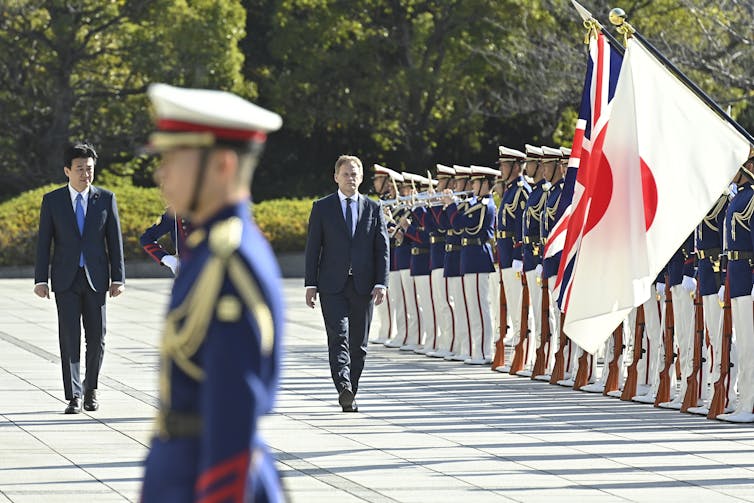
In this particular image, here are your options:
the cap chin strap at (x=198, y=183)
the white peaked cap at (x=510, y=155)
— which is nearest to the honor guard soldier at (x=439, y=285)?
the white peaked cap at (x=510, y=155)

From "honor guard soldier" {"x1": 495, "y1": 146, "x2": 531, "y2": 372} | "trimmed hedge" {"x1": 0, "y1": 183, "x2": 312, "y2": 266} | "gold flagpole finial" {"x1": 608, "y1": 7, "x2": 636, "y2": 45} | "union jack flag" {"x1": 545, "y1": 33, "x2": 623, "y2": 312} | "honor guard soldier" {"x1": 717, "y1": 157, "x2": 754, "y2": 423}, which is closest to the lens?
"gold flagpole finial" {"x1": 608, "y1": 7, "x2": 636, "y2": 45}

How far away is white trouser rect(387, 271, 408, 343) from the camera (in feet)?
58.5

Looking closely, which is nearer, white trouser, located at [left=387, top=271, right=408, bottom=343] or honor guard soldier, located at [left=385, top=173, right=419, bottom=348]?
honor guard soldier, located at [left=385, top=173, right=419, bottom=348]

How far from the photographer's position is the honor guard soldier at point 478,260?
15852mm

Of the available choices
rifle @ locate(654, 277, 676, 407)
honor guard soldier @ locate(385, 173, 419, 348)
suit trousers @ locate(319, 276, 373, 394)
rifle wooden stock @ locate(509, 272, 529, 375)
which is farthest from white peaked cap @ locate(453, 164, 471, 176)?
suit trousers @ locate(319, 276, 373, 394)

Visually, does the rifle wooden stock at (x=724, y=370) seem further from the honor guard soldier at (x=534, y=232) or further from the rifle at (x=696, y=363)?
the honor guard soldier at (x=534, y=232)

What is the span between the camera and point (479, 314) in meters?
15.9

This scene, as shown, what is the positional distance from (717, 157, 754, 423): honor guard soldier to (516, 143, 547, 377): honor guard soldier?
10.4 feet

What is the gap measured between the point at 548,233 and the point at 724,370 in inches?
111

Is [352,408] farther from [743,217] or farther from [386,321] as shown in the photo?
[386,321]

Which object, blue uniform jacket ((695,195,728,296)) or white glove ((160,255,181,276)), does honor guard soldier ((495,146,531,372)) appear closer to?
blue uniform jacket ((695,195,728,296))

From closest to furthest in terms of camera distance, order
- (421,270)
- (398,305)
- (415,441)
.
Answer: (415,441), (421,270), (398,305)

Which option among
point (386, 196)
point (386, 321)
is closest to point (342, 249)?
point (386, 196)

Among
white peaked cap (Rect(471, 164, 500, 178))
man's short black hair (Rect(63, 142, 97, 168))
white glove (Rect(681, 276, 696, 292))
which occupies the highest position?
white peaked cap (Rect(471, 164, 500, 178))
